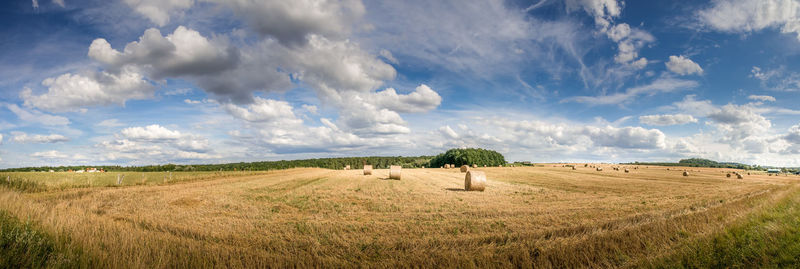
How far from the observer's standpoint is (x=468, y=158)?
371 ft

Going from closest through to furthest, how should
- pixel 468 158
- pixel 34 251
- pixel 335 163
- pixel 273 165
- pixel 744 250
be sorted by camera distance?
pixel 34 251 → pixel 744 250 → pixel 273 165 → pixel 468 158 → pixel 335 163

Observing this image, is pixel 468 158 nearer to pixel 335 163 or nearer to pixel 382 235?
pixel 335 163

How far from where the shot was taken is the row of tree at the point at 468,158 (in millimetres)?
114594

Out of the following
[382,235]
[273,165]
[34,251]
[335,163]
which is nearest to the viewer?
[34,251]

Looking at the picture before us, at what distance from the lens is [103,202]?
59.0ft

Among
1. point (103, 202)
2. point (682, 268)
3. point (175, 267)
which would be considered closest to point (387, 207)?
point (175, 267)

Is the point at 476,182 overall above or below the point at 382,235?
above

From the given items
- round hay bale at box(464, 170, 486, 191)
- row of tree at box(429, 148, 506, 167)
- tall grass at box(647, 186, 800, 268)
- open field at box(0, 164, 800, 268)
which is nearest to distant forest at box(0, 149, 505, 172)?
row of tree at box(429, 148, 506, 167)

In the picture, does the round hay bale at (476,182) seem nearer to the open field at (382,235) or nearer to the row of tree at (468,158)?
the open field at (382,235)

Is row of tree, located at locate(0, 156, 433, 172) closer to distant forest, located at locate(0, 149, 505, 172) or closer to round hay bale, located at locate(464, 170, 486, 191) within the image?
distant forest, located at locate(0, 149, 505, 172)

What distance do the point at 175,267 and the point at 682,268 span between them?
9625mm

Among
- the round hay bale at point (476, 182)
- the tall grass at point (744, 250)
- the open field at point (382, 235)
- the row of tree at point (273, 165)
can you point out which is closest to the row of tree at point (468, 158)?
the row of tree at point (273, 165)

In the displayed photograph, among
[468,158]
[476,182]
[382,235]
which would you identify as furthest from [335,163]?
[382,235]

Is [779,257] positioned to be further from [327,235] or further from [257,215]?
[257,215]
